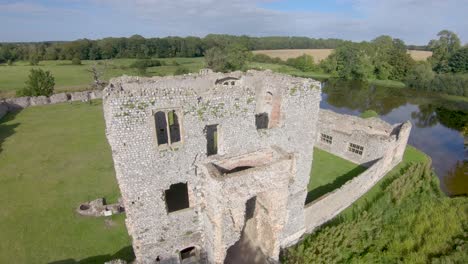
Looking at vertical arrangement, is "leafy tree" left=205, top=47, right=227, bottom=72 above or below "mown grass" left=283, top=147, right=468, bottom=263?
above

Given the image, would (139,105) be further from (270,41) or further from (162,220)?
(270,41)

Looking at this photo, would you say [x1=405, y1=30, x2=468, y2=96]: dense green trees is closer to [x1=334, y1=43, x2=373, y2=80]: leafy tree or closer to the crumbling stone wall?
[x1=334, y1=43, x2=373, y2=80]: leafy tree

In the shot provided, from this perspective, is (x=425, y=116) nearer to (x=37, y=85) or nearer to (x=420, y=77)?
(x=420, y=77)

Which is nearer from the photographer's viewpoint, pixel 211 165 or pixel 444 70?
pixel 211 165

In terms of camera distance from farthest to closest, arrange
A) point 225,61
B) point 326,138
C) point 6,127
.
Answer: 1. point 225,61
2. point 6,127
3. point 326,138

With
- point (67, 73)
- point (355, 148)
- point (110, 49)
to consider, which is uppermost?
point (110, 49)

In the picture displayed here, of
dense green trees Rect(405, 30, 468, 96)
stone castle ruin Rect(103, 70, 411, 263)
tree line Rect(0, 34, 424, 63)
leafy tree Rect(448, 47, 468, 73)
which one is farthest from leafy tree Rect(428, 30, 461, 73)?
stone castle ruin Rect(103, 70, 411, 263)

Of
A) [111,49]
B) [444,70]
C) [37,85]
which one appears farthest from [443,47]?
[111,49]
